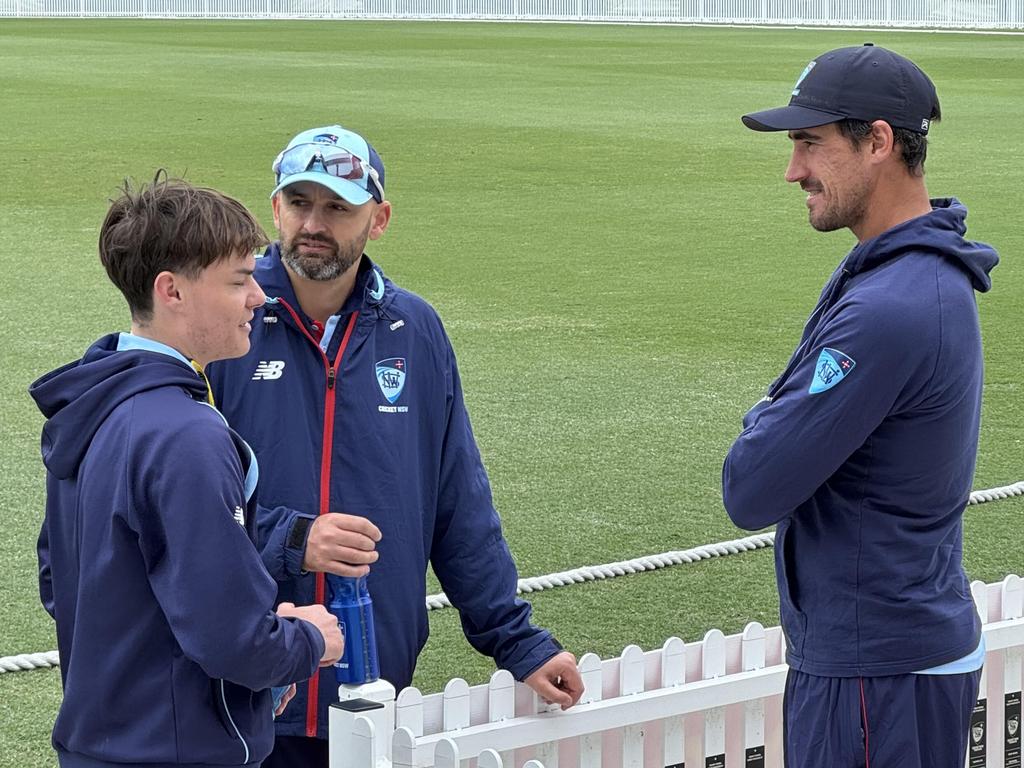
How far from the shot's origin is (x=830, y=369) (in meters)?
3.03

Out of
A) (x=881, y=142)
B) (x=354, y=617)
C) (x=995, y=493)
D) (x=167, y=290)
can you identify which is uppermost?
(x=881, y=142)

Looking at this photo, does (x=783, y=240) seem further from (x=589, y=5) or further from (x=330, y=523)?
(x=589, y=5)

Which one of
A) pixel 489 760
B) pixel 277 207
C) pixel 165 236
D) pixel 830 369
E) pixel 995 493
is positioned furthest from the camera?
pixel 995 493

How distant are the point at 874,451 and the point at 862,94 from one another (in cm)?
70

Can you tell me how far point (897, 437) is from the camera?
3.10 metres

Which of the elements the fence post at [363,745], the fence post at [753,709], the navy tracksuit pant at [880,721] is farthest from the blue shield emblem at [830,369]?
the fence post at [753,709]

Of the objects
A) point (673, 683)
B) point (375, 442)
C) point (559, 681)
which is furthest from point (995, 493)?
point (375, 442)

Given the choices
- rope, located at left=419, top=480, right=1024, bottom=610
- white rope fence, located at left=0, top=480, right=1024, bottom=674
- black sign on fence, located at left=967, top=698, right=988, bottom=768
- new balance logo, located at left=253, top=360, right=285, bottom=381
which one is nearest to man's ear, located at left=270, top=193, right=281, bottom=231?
new balance logo, located at left=253, top=360, right=285, bottom=381

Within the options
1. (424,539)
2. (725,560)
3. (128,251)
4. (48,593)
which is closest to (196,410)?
(128,251)

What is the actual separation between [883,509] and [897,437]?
138 mm

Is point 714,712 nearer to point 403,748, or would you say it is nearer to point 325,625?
point 403,748

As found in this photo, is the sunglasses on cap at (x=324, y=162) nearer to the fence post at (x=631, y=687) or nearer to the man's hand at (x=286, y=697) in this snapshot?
the man's hand at (x=286, y=697)

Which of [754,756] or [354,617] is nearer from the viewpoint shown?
[354,617]

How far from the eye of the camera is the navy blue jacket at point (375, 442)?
343 cm
